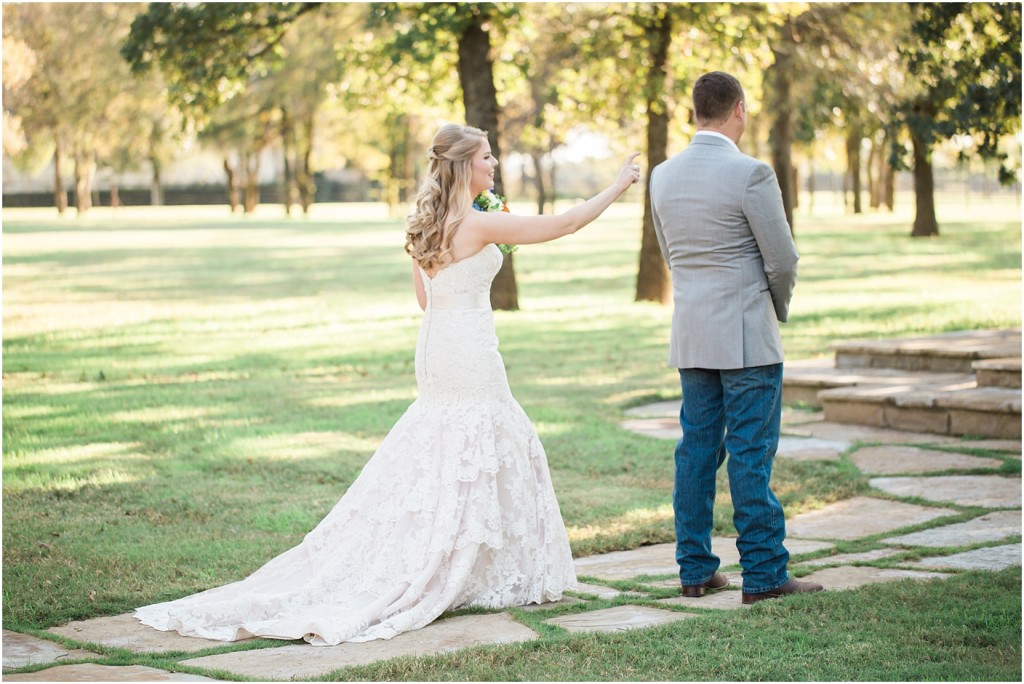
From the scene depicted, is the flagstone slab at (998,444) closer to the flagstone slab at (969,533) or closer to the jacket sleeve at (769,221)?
the flagstone slab at (969,533)

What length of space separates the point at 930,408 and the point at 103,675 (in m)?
6.69

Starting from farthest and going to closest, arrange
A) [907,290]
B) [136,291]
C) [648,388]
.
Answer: [136,291] → [907,290] → [648,388]

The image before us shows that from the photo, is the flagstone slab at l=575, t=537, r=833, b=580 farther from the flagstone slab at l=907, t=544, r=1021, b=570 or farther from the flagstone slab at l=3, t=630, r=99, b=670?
the flagstone slab at l=3, t=630, r=99, b=670

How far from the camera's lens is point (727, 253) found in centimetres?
502

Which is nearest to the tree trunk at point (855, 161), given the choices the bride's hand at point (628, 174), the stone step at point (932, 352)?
the stone step at point (932, 352)

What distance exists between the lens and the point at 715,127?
5.09m

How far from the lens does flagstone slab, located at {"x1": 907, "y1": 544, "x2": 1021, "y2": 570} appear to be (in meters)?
5.42

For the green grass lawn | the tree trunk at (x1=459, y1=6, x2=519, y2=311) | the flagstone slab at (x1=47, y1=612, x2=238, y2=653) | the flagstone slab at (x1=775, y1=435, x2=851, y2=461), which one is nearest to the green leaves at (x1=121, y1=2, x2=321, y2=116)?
the tree trunk at (x1=459, y1=6, x2=519, y2=311)

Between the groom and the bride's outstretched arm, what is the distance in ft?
0.56

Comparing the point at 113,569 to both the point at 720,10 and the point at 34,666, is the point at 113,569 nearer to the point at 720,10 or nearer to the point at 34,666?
the point at 34,666

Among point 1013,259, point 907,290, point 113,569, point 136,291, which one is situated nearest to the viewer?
point 113,569

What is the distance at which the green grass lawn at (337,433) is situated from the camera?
169 inches

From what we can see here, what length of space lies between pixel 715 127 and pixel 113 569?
3555mm

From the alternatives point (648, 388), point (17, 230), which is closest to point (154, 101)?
point (17, 230)
